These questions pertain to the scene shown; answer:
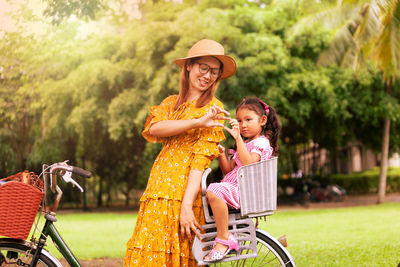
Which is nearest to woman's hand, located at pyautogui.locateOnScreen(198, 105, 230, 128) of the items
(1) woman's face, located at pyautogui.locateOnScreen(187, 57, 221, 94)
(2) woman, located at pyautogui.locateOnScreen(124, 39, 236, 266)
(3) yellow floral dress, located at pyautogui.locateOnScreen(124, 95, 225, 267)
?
(2) woman, located at pyautogui.locateOnScreen(124, 39, 236, 266)

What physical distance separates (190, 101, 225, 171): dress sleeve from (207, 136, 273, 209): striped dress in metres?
0.14

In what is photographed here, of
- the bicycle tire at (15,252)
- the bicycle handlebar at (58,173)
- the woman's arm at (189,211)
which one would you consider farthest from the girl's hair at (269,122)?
the bicycle tire at (15,252)

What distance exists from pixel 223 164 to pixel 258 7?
17.0m

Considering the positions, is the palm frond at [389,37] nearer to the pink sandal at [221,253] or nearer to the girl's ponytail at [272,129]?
the girl's ponytail at [272,129]

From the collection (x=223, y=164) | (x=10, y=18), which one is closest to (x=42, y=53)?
(x=10, y=18)

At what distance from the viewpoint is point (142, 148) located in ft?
66.5

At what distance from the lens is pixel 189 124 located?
2771 mm

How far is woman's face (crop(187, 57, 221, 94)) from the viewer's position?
3.00 metres

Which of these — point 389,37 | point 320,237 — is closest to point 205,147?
point 320,237

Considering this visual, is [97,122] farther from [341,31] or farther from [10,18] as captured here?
[341,31]

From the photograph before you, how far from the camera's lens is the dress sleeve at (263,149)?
2.98 metres

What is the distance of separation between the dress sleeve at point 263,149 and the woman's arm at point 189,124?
0.30 metres

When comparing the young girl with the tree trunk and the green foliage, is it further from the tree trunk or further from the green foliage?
the tree trunk

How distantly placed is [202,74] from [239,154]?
0.54 meters
